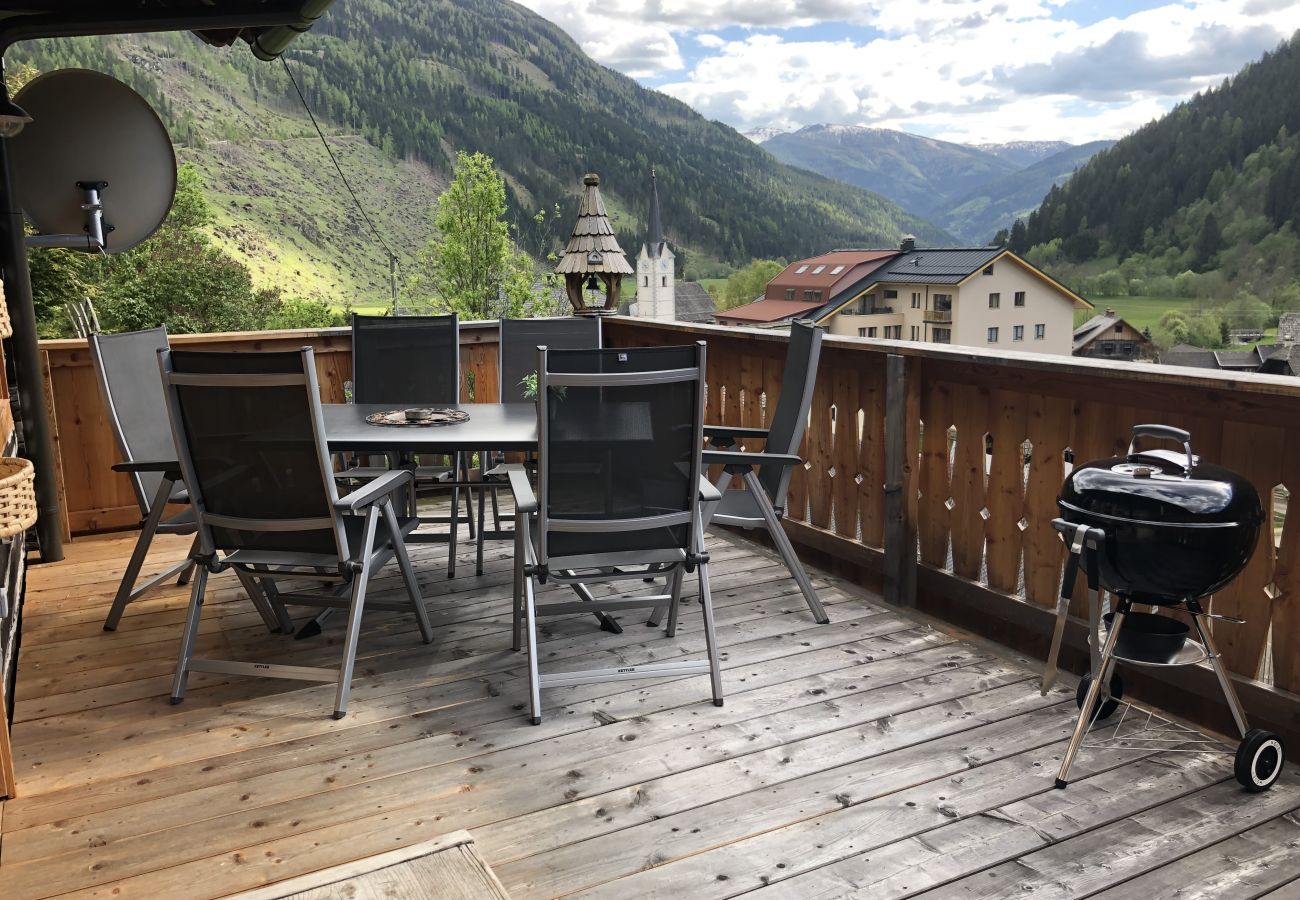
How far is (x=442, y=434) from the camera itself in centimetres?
347

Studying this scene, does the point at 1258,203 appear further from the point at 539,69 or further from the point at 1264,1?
the point at 539,69

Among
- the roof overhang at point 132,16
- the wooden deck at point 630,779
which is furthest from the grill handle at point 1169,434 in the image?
the roof overhang at point 132,16

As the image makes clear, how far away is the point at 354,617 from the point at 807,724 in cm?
143

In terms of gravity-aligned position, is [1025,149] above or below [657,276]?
above

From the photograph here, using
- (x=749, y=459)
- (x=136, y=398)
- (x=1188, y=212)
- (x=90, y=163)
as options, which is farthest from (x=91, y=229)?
(x=1188, y=212)

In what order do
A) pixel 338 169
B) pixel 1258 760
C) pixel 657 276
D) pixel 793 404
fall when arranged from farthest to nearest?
1. pixel 338 169
2. pixel 657 276
3. pixel 793 404
4. pixel 1258 760

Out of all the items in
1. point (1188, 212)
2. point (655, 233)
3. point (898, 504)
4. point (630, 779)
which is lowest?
point (630, 779)

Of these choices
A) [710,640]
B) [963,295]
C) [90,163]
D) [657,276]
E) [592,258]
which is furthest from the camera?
[657,276]

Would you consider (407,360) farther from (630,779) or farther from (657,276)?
(657,276)

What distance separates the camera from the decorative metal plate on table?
370 centimetres

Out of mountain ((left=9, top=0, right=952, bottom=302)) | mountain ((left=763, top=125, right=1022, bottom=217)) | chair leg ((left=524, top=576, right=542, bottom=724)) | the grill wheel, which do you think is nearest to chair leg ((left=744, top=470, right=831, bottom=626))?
chair leg ((left=524, top=576, right=542, bottom=724))

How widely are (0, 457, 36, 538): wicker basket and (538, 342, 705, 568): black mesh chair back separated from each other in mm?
1263

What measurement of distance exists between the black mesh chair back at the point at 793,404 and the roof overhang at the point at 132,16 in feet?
8.17

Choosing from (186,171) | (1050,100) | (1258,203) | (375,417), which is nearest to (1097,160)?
(1258,203)
